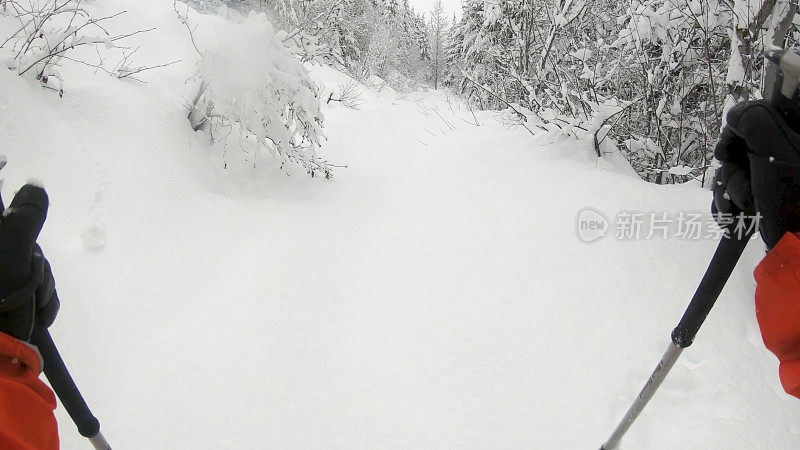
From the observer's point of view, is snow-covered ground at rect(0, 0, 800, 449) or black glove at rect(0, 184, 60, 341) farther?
snow-covered ground at rect(0, 0, 800, 449)

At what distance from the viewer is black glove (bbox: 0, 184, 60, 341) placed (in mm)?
937

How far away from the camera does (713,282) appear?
129 cm

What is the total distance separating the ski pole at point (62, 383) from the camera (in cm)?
120

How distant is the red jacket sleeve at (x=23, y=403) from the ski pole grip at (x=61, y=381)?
0.27 m

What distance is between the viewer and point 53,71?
3889 millimetres

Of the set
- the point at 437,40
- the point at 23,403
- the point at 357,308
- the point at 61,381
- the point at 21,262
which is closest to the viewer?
the point at 23,403

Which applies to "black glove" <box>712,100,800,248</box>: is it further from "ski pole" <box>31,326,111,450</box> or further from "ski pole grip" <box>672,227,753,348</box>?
"ski pole" <box>31,326,111,450</box>

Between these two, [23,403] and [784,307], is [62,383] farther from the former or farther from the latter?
[784,307]

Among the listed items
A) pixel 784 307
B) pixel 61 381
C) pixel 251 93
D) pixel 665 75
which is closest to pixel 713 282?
pixel 784 307

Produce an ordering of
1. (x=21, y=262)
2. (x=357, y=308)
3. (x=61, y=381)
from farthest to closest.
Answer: (x=357, y=308)
(x=61, y=381)
(x=21, y=262)

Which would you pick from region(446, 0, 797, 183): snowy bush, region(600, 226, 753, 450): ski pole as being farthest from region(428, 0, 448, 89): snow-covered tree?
region(600, 226, 753, 450): ski pole

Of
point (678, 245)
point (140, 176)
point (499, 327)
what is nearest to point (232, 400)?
point (499, 327)

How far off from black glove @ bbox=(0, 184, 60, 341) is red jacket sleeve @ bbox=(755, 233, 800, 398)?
1804 mm

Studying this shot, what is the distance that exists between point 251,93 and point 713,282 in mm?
4826
